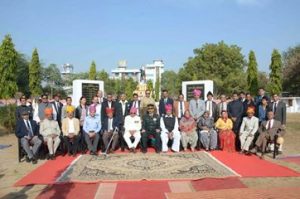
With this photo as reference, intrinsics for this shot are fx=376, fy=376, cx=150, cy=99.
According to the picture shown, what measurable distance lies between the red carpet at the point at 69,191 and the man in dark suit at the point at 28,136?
8.71ft

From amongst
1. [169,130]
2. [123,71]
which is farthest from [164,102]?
[123,71]

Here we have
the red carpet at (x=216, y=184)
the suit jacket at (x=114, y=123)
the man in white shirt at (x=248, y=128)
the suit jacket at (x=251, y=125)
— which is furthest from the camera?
the suit jacket at (x=114, y=123)

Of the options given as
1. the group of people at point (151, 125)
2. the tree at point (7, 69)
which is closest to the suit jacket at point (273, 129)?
the group of people at point (151, 125)

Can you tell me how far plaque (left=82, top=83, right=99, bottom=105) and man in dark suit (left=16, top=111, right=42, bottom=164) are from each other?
4928mm

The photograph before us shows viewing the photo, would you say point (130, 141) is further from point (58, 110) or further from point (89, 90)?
point (89, 90)

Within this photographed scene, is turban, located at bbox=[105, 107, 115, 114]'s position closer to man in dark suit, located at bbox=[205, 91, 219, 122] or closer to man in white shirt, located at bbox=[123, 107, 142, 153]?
man in white shirt, located at bbox=[123, 107, 142, 153]

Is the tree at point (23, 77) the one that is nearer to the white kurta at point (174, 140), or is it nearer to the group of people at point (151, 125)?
the group of people at point (151, 125)

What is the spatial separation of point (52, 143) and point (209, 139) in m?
4.28

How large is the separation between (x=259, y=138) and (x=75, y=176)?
4957 millimetres

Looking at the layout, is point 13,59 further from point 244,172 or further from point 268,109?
point 244,172

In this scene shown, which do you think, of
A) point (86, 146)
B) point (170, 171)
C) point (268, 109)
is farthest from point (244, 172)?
point (86, 146)

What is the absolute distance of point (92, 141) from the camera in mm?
10211

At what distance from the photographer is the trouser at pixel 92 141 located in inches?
394

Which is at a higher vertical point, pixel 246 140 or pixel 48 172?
pixel 246 140
